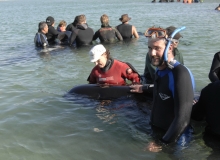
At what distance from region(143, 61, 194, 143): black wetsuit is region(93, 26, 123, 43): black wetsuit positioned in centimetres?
874

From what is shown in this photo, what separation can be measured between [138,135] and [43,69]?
5.88 m

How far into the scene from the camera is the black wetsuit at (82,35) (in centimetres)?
1230

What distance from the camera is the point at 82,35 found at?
12391mm

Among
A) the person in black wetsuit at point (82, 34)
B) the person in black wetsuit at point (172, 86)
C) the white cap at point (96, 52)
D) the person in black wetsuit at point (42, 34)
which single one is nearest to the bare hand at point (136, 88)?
the white cap at point (96, 52)

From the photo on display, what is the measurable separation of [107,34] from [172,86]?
9.14 meters

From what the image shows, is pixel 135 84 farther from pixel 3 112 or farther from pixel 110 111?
pixel 3 112

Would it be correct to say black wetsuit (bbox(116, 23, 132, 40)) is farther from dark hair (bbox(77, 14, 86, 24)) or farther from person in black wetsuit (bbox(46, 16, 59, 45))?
person in black wetsuit (bbox(46, 16, 59, 45))

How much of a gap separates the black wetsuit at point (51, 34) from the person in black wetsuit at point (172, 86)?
981 cm

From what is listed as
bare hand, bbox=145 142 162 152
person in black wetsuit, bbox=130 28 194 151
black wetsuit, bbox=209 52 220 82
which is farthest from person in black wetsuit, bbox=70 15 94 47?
person in black wetsuit, bbox=130 28 194 151

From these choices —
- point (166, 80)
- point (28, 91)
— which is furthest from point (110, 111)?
point (28, 91)

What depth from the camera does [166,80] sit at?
372cm

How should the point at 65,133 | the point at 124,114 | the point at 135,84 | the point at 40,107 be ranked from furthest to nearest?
the point at 40,107, the point at 135,84, the point at 124,114, the point at 65,133

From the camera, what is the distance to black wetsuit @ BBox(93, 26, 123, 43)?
490 inches

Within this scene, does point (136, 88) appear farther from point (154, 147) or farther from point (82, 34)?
point (82, 34)
